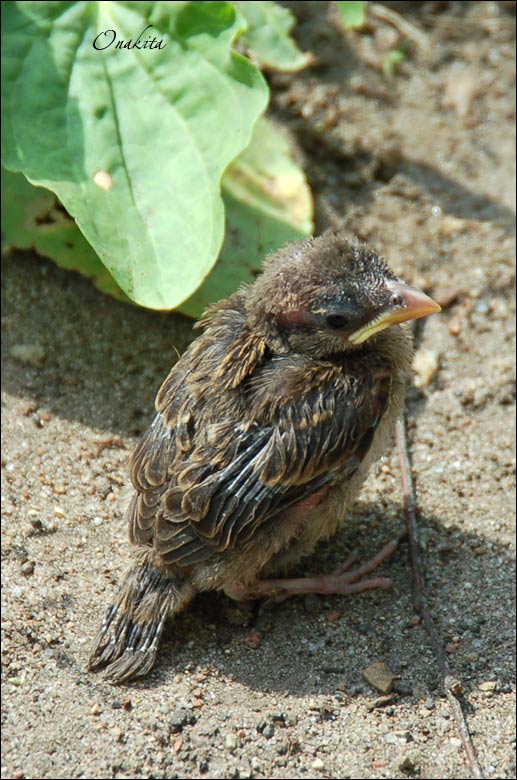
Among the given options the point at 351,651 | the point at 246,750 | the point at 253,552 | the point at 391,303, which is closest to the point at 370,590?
the point at 351,651

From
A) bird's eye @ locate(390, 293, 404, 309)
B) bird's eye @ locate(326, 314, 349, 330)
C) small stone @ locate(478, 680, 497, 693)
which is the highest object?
bird's eye @ locate(390, 293, 404, 309)

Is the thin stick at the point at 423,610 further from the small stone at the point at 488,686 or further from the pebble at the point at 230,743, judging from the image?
the pebble at the point at 230,743

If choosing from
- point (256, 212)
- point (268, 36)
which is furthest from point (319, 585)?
point (268, 36)

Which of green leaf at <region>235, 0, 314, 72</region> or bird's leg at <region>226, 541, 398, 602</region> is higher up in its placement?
green leaf at <region>235, 0, 314, 72</region>

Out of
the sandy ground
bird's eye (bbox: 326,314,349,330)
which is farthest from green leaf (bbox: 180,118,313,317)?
bird's eye (bbox: 326,314,349,330)

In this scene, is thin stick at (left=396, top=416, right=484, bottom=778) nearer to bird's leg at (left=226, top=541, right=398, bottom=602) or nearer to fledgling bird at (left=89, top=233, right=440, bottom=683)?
bird's leg at (left=226, top=541, right=398, bottom=602)

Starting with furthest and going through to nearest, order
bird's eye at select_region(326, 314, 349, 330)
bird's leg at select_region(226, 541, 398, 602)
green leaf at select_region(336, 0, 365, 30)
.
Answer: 1. green leaf at select_region(336, 0, 365, 30)
2. bird's leg at select_region(226, 541, 398, 602)
3. bird's eye at select_region(326, 314, 349, 330)

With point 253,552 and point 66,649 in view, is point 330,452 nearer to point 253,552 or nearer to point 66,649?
point 253,552
